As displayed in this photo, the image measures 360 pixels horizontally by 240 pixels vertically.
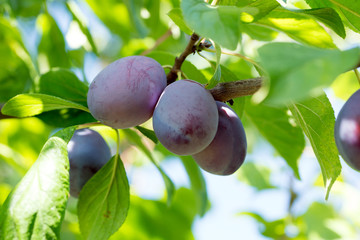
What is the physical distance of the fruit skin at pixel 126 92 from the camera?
0.81 metres

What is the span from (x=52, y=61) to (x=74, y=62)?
0.33 feet

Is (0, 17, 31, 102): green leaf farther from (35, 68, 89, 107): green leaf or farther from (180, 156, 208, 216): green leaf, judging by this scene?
(180, 156, 208, 216): green leaf

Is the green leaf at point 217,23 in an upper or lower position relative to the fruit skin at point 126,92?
upper

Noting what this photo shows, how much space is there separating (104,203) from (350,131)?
0.56 metres

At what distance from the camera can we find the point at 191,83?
80 centimetres

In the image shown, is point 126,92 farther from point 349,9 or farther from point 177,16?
point 349,9

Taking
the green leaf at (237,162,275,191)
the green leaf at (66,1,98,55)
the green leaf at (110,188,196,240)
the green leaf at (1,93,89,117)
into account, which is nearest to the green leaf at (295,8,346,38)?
the green leaf at (1,93,89,117)

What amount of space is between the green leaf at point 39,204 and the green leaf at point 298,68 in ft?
1.36

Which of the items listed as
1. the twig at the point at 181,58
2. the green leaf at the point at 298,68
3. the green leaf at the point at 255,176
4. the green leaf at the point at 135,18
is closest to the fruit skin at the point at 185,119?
the twig at the point at 181,58

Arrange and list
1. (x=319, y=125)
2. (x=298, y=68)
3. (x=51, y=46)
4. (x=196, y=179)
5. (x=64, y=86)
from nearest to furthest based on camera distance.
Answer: (x=298, y=68) < (x=319, y=125) < (x=64, y=86) < (x=196, y=179) < (x=51, y=46)

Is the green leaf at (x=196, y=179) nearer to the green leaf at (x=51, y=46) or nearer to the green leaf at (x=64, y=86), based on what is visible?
the green leaf at (x=64, y=86)

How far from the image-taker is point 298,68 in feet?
1.61

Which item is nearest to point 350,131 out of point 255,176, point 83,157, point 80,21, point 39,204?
point 39,204

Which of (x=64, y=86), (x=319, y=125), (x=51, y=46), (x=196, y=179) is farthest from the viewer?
(x=51, y=46)
